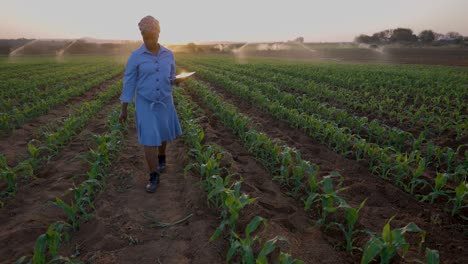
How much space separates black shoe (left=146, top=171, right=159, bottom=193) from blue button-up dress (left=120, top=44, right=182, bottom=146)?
48cm

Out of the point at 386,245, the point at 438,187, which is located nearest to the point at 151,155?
the point at 386,245

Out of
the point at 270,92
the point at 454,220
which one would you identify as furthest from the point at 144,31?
the point at 270,92

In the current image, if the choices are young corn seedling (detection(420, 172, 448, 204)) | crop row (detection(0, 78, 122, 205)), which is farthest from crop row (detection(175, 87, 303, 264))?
crop row (detection(0, 78, 122, 205))

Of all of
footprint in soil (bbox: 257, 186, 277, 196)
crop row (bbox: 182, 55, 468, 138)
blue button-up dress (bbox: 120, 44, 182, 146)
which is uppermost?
blue button-up dress (bbox: 120, 44, 182, 146)

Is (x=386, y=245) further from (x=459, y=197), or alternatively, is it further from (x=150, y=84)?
(x=150, y=84)

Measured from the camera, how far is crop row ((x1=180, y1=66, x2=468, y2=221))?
11.3ft

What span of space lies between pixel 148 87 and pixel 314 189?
88.3 inches

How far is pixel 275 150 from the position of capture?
177 inches

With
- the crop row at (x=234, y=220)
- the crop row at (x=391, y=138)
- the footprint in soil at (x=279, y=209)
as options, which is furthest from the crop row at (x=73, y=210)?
the crop row at (x=391, y=138)

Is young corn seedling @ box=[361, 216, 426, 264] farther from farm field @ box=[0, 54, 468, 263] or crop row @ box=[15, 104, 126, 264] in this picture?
crop row @ box=[15, 104, 126, 264]

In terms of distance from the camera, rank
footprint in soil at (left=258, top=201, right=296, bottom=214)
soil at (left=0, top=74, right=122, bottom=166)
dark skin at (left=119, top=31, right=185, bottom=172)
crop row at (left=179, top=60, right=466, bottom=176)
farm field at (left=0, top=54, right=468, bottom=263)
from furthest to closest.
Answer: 1. soil at (left=0, top=74, right=122, bottom=166)
2. crop row at (left=179, top=60, right=466, bottom=176)
3. dark skin at (left=119, top=31, right=185, bottom=172)
4. footprint in soil at (left=258, top=201, right=296, bottom=214)
5. farm field at (left=0, top=54, right=468, bottom=263)

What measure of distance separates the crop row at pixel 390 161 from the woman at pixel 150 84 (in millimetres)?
3002

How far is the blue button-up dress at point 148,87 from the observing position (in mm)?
3604

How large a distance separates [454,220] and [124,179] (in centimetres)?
396
